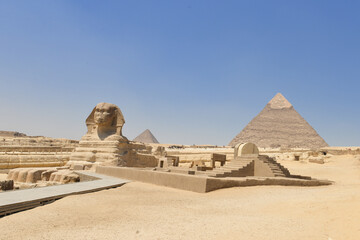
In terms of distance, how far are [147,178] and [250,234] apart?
4.91 m

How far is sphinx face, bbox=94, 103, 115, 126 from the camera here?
12453 mm

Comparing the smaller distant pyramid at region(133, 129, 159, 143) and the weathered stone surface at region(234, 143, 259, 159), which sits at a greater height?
the smaller distant pyramid at region(133, 129, 159, 143)

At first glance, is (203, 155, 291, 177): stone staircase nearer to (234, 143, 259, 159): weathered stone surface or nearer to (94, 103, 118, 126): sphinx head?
(234, 143, 259, 159): weathered stone surface

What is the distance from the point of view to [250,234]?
110 inches

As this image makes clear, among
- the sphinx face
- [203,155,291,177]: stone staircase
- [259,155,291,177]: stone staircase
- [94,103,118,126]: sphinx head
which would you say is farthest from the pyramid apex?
[203,155,291,177]: stone staircase

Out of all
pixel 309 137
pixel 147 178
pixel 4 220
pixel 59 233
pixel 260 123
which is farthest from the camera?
pixel 260 123

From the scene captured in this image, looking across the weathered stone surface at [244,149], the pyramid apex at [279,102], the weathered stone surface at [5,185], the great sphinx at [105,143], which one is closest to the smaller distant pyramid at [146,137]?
the pyramid apex at [279,102]

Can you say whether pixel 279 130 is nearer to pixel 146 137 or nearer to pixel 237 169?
pixel 146 137

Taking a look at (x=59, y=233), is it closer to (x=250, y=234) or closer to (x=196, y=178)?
(x=250, y=234)

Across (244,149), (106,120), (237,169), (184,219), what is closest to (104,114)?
(106,120)

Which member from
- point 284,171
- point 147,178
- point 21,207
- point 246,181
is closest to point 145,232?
point 21,207

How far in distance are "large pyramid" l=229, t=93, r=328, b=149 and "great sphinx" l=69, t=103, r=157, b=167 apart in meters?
108

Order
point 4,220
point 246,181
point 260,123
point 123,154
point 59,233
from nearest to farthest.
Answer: point 59,233 → point 4,220 → point 246,181 → point 123,154 → point 260,123

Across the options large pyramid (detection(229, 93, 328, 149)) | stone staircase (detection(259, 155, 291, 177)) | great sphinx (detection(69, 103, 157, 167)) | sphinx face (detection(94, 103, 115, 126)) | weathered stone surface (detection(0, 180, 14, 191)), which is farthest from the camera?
large pyramid (detection(229, 93, 328, 149))
